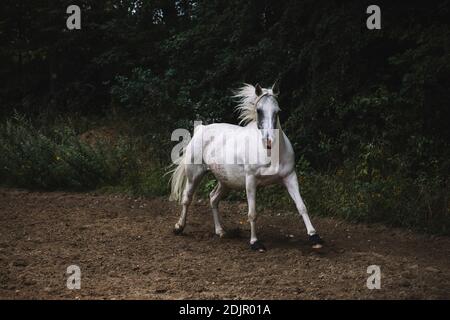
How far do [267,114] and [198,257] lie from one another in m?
1.93

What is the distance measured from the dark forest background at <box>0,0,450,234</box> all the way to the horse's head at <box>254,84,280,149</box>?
2347 mm

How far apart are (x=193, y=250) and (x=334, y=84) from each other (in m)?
4.12

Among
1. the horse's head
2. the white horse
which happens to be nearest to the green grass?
the white horse

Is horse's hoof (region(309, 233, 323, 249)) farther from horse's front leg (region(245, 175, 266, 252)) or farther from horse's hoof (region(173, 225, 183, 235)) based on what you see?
horse's hoof (region(173, 225, 183, 235))

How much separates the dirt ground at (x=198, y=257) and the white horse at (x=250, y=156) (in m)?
0.50

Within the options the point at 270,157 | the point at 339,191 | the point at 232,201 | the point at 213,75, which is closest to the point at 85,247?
the point at 270,157

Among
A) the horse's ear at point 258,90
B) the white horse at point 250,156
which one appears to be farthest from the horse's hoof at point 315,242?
the horse's ear at point 258,90

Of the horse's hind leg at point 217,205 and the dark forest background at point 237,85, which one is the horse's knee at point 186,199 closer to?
the horse's hind leg at point 217,205

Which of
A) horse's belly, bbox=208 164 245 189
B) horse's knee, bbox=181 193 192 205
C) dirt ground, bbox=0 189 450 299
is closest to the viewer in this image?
dirt ground, bbox=0 189 450 299

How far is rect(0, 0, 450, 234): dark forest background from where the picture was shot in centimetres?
868

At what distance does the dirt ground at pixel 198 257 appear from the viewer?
17.8 ft

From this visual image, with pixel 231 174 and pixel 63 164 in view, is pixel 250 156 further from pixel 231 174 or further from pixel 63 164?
pixel 63 164

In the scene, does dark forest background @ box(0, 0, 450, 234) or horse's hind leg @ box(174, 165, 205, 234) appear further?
dark forest background @ box(0, 0, 450, 234)

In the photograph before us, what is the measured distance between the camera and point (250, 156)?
7.16m
